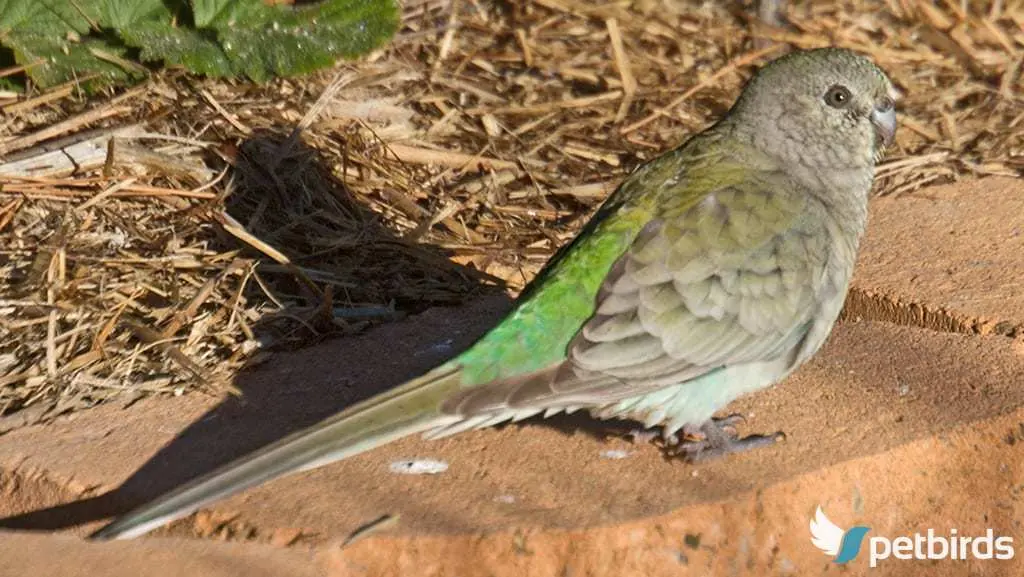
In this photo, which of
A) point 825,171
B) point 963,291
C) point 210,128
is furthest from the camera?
point 210,128

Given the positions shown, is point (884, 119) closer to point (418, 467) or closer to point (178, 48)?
point (418, 467)

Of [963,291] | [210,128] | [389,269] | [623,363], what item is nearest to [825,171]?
[963,291]

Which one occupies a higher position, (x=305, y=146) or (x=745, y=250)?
(x=305, y=146)

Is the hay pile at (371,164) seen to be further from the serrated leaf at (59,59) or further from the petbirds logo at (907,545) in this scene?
the petbirds logo at (907,545)

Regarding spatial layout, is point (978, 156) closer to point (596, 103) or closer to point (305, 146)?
point (596, 103)

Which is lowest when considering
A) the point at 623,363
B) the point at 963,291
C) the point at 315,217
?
the point at 963,291

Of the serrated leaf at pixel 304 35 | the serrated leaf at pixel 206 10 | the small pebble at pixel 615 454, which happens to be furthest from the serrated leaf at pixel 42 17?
the small pebble at pixel 615 454

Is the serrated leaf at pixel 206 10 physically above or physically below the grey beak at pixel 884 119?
above
